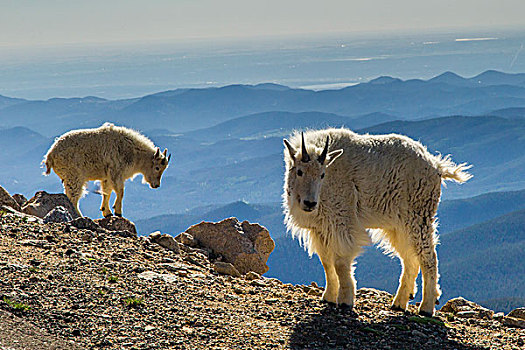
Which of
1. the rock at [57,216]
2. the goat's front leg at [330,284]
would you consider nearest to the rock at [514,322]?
the goat's front leg at [330,284]

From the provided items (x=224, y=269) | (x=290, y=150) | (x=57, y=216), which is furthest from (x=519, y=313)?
(x=57, y=216)

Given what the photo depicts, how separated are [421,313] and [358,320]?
1.71 m

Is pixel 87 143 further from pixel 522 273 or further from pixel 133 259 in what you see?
pixel 522 273

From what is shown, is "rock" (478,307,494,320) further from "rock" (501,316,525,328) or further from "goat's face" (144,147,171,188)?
"goat's face" (144,147,171,188)

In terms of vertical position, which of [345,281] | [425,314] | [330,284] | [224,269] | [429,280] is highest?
[429,280]

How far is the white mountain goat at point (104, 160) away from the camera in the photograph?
50.8 feet

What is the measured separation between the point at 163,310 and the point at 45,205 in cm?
682

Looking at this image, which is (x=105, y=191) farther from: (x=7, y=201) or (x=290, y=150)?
(x=290, y=150)

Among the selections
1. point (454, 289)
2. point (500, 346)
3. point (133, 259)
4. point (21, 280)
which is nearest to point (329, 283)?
point (500, 346)

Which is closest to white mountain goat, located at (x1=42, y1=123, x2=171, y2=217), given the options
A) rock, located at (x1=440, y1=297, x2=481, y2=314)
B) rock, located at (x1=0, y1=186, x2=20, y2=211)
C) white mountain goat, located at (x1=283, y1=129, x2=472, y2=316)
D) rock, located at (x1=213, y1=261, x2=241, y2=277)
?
rock, located at (x1=0, y1=186, x2=20, y2=211)

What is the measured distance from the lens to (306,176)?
9.03 m

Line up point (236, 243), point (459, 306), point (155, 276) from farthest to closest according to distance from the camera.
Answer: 1. point (236, 243)
2. point (459, 306)
3. point (155, 276)

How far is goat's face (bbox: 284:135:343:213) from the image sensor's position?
8.87 meters

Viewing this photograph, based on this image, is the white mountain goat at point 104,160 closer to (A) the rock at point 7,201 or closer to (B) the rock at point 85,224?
(A) the rock at point 7,201
